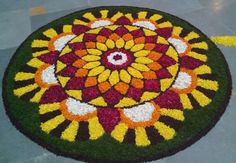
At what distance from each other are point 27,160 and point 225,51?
184 cm

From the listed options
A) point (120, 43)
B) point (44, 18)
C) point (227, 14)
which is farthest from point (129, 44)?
point (227, 14)

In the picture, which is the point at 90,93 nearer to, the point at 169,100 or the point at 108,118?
the point at 108,118

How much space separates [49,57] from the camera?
2.91 metres

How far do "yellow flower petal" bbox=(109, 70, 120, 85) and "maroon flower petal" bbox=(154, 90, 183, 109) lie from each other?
37cm

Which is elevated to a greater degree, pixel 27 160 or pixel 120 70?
pixel 120 70

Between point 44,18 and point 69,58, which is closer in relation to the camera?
point 69,58

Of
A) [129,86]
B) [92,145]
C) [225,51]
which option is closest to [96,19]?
[129,86]

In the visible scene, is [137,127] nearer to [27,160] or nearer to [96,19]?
[27,160]

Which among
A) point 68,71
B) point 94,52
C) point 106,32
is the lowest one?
point 68,71

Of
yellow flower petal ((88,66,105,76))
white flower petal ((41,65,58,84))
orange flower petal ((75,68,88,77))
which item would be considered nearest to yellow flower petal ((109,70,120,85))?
yellow flower petal ((88,66,105,76))

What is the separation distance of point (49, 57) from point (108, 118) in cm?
89

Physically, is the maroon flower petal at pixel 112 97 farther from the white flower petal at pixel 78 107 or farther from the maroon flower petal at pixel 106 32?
the maroon flower petal at pixel 106 32

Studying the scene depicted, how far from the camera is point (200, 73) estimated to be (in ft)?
8.81

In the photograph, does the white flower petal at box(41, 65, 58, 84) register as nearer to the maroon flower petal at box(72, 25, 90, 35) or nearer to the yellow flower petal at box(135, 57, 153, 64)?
the maroon flower petal at box(72, 25, 90, 35)
